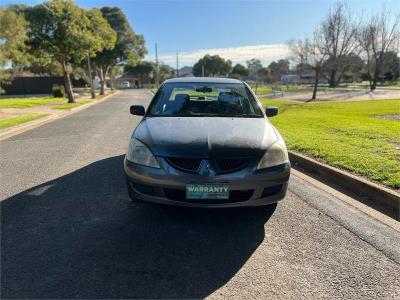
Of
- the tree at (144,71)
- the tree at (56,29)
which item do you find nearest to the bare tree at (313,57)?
the tree at (56,29)

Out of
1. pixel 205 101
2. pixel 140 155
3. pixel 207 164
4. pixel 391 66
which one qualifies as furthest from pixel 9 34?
pixel 391 66

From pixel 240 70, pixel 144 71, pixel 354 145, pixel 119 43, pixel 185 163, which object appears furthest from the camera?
pixel 240 70

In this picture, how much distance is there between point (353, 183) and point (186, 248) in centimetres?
303

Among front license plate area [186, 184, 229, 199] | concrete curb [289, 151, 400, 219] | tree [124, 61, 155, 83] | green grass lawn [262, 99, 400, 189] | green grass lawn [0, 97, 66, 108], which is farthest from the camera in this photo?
tree [124, 61, 155, 83]

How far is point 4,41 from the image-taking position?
56.9 ft

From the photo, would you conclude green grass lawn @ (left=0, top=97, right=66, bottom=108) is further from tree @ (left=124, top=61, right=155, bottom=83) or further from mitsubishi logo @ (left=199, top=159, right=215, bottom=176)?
tree @ (left=124, top=61, right=155, bottom=83)

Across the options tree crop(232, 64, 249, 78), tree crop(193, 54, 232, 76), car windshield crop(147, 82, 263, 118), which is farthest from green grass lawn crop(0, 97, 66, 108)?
tree crop(232, 64, 249, 78)

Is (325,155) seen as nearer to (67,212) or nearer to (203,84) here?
(203,84)

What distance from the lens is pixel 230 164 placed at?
12.4 feet

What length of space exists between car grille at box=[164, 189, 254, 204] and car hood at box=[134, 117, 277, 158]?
14.2 inches

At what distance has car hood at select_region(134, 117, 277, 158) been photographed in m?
3.79

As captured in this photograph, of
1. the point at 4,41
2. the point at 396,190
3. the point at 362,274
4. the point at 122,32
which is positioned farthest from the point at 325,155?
the point at 122,32

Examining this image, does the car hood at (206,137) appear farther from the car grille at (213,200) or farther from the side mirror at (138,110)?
the side mirror at (138,110)

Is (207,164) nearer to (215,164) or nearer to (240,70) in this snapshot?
(215,164)
